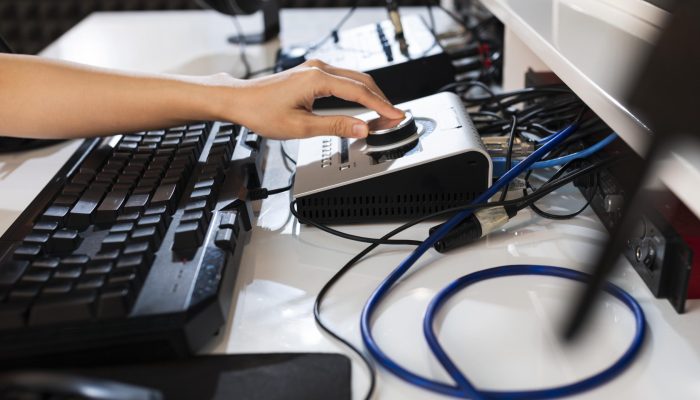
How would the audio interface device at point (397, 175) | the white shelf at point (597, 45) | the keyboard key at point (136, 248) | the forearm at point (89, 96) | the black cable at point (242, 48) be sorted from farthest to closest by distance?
1. the black cable at point (242, 48)
2. the forearm at point (89, 96)
3. the audio interface device at point (397, 175)
4. the keyboard key at point (136, 248)
5. the white shelf at point (597, 45)

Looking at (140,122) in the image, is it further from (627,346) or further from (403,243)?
(627,346)

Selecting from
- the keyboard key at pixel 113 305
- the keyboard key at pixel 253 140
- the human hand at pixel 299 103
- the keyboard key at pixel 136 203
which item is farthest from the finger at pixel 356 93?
the keyboard key at pixel 113 305

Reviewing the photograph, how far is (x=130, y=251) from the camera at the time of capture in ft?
1.64

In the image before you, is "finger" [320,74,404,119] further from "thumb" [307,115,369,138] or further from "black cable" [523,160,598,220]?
"black cable" [523,160,598,220]

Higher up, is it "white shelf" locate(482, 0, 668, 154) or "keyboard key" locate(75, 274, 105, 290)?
"white shelf" locate(482, 0, 668, 154)

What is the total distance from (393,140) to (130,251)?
27cm

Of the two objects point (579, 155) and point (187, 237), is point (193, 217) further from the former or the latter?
point (579, 155)

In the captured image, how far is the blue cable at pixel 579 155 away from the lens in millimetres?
615

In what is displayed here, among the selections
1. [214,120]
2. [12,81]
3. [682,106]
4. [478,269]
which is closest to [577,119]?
[478,269]

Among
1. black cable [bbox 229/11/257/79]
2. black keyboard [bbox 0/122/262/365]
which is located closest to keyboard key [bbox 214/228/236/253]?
black keyboard [bbox 0/122/262/365]

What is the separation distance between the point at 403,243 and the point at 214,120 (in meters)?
0.29

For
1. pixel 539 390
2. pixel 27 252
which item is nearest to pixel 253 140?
pixel 27 252

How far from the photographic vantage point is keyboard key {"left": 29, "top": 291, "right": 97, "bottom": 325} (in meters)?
0.44

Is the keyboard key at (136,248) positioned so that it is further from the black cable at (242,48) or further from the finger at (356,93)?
the black cable at (242,48)
